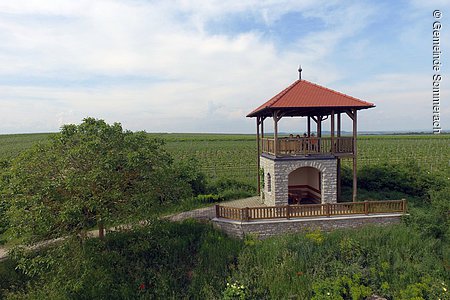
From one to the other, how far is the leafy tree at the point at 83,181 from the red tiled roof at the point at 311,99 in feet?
20.1

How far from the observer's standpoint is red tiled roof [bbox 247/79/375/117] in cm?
1312

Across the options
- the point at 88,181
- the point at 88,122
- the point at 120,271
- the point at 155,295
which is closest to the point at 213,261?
the point at 155,295

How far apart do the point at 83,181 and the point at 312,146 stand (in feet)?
33.2

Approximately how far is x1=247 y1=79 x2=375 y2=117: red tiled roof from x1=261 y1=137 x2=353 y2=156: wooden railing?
165 centimetres

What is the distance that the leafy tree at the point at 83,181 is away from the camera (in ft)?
29.2

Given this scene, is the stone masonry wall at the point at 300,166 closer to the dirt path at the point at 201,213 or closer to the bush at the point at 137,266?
the dirt path at the point at 201,213

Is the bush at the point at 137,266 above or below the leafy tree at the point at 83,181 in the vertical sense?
below

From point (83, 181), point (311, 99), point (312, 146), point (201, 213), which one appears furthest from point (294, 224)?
point (83, 181)

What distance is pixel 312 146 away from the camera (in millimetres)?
13961

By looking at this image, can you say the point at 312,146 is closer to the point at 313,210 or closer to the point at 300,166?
the point at 300,166

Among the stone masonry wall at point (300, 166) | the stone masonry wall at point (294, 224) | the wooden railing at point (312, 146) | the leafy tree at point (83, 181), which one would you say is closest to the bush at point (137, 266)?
the stone masonry wall at point (294, 224)

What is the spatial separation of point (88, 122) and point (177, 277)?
6678mm

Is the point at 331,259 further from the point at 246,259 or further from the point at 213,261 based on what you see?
the point at 213,261

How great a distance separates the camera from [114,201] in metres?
10.1
